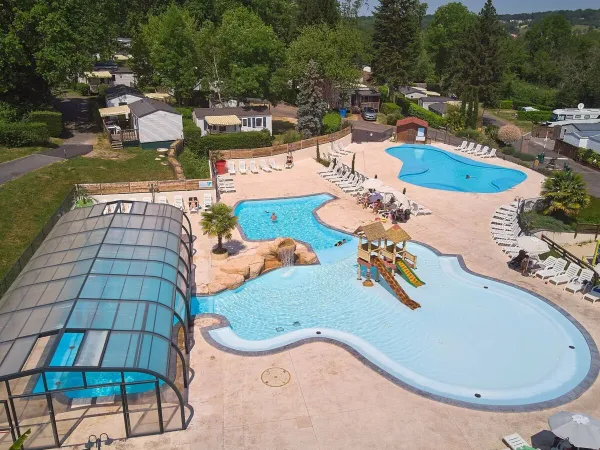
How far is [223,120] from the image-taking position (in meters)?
40.8

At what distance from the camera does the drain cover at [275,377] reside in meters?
15.4

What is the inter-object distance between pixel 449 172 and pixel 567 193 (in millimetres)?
11994

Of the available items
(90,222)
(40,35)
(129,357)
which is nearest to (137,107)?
(40,35)

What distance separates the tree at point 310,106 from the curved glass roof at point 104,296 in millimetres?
27761

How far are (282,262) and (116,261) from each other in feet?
29.1

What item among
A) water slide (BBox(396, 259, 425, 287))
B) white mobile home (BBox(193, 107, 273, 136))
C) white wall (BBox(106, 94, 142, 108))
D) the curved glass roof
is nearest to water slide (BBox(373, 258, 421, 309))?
water slide (BBox(396, 259, 425, 287))

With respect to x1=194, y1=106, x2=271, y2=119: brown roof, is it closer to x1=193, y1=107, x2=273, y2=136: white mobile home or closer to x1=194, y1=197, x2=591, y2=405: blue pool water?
x1=193, y1=107, x2=273, y2=136: white mobile home

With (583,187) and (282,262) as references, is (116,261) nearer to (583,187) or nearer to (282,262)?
(282,262)

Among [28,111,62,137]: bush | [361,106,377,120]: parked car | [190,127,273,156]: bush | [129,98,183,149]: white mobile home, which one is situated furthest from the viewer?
[361,106,377,120]: parked car

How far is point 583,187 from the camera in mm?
29266

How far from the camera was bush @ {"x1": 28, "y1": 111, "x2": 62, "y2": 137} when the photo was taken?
126ft

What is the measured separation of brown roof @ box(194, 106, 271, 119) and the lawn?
712 centimetres

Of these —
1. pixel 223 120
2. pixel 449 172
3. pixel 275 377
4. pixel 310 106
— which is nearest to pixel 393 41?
pixel 310 106

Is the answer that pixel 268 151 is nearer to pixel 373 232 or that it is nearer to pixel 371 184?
pixel 371 184
